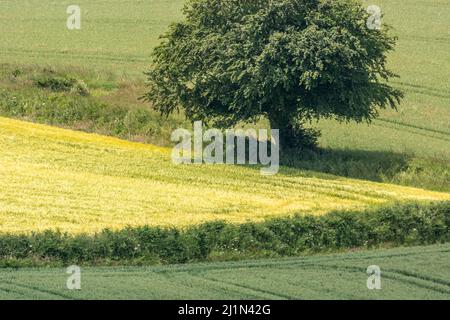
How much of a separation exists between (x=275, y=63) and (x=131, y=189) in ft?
25.0

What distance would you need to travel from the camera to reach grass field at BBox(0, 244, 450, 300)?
23.7 m

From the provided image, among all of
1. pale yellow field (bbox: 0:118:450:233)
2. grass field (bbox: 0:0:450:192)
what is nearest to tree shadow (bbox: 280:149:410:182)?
grass field (bbox: 0:0:450:192)

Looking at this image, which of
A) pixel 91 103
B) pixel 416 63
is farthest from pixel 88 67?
pixel 416 63

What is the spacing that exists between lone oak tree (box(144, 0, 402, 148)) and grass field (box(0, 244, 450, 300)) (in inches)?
509

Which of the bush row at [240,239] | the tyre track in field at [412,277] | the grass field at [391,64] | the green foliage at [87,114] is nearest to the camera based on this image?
the tyre track in field at [412,277]

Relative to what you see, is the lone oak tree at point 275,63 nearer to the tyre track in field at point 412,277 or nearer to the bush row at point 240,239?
the bush row at point 240,239

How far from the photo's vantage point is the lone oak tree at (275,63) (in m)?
40.2

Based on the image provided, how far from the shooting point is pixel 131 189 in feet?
117

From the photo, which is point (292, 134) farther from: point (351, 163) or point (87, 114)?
point (87, 114)

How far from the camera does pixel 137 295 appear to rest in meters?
23.4

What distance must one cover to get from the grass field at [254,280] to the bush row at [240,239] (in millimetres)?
763

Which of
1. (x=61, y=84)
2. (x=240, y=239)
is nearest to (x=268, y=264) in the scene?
(x=240, y=239)

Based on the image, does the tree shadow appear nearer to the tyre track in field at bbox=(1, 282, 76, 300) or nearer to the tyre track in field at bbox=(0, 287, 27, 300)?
the tyre track in field at bbox=(1, 282, 76, 300)

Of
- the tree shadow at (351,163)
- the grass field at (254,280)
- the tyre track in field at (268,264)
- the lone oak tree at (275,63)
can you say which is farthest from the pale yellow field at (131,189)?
the grass field at (254,280)
